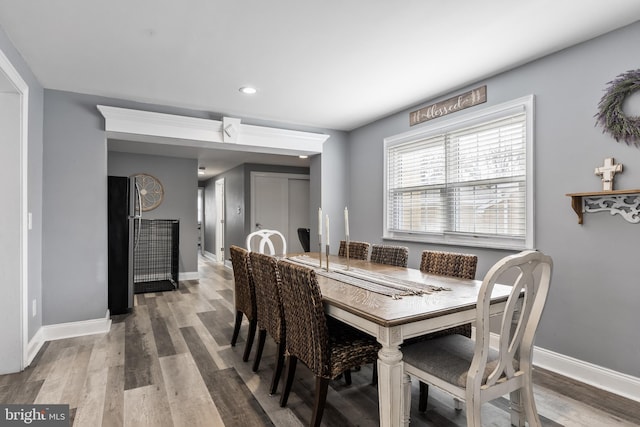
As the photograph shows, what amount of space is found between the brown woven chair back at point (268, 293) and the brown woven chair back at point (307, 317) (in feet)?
0.65

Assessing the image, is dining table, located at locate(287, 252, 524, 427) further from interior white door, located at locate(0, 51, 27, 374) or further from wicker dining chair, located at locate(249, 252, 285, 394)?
interior white door, located at locate(0, 51, 27, 374)

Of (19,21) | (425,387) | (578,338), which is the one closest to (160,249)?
(19,21)

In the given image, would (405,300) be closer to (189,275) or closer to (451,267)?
(451,267)

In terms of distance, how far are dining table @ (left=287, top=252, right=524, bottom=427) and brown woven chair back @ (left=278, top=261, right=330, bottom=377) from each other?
10cm

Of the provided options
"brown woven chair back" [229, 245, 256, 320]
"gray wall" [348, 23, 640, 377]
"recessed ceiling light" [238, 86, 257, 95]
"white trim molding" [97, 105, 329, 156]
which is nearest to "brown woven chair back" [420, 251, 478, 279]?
"gray wall" [348, 23, 640, 377]

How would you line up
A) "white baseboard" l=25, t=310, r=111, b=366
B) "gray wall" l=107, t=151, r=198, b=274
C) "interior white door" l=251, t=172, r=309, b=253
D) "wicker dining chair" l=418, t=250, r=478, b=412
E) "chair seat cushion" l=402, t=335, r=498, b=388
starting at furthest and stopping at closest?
"interior white door" l=251, t=172, r=309, b=253 → "gray wall" l=107, t=151, r=198, b=274 → "white baseboard" l=25, t=310, r=111, b=366 → "wicker dining chair" l=418, t=250, r=478, b=412 → "chair seat cushion" l=402, t=335, r=498, b=388

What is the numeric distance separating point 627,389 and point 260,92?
365 centimetres

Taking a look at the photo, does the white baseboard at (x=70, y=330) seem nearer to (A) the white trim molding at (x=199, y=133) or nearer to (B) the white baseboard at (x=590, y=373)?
(A) the white trim molding at (x=199, y=133)

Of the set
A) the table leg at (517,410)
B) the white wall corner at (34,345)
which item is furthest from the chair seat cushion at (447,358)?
the white wall corner at (34,345)

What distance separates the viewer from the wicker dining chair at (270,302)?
221cm

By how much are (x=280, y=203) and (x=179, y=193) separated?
2.07 metres

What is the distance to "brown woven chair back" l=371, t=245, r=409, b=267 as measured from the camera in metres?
3.02

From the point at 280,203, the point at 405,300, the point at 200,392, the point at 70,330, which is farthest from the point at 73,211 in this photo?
the point at 280,203

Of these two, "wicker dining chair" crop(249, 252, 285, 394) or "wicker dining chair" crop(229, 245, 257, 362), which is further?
"wicker dining chair" crop(229, 245, 257, 362)
